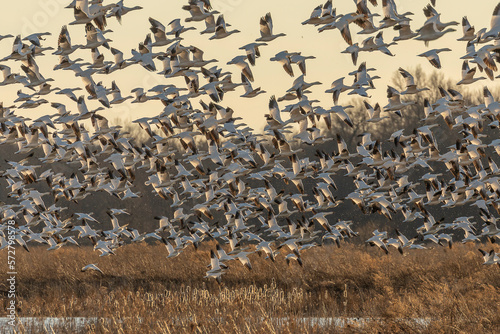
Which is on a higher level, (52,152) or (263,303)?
(52,152)

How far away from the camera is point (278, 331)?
14.8 m

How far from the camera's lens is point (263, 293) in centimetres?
2409

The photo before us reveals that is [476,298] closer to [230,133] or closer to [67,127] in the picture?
[230,133]

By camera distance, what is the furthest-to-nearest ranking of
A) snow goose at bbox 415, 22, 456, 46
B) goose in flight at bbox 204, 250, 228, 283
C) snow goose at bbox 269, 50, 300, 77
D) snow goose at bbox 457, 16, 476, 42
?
1. goose in flight at bbox 204, 250, 228, 283
2. snow goose at bbox 269, 50, 300, 77
3. snow goose at bbox 415, 22, 456, 46
4. snow goose at bbox 457, 16, 476, 42

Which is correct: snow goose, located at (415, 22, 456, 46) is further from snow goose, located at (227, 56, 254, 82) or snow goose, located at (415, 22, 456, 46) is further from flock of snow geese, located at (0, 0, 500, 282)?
snow goose, located at (227, 56, 254, 82)

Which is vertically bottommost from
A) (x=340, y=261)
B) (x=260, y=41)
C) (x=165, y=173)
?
(x=340, y=261)

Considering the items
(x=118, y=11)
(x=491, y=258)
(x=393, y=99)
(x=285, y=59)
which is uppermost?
(x=118, y=11)

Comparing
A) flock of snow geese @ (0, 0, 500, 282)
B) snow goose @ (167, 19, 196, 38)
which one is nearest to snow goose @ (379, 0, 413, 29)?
flock of snow geese @ (0, 0, 500, 282)

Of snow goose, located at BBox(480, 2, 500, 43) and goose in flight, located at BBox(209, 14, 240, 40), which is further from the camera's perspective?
goose in flight, located at BBox(209, 14, 240, 40)

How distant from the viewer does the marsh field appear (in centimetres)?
1559

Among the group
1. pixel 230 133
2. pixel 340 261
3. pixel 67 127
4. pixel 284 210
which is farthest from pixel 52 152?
pixel 340 261

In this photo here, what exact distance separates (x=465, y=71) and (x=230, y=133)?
6.32 metres

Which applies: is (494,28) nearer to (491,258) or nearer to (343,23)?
(343,23)

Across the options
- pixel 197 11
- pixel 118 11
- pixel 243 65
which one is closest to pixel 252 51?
pixel 243 65
